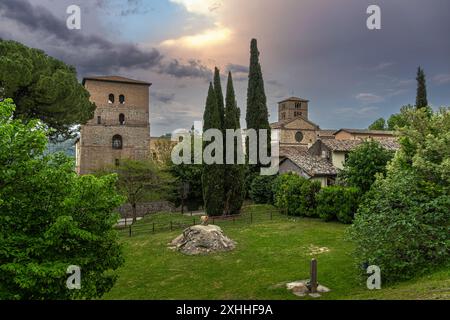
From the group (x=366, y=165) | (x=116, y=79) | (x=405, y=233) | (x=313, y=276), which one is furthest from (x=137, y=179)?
(x=405, y=233)

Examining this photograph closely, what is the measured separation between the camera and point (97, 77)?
173 feet

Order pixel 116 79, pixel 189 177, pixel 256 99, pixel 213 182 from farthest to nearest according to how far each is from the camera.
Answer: pixel 116 79, pixel 256 99, pixel 189 177, pixel 213 182

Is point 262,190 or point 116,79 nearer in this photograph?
point 262,190

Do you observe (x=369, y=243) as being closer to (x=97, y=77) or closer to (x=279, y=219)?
(x=279, y=219)

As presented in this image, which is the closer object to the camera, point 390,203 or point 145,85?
point 390,203

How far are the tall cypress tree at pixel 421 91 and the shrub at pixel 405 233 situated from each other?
42.8 m

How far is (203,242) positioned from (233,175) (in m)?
12.8

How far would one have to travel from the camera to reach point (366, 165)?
30828mm

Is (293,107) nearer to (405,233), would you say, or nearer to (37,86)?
(37,86)

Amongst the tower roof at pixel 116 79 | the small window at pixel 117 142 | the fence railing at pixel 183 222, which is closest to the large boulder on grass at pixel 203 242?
the fence railing at pixel 183 222

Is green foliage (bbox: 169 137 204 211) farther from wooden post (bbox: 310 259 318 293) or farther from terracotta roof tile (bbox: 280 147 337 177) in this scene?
wooden post (bbox: 310 259 318 293)

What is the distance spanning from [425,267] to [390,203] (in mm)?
3549

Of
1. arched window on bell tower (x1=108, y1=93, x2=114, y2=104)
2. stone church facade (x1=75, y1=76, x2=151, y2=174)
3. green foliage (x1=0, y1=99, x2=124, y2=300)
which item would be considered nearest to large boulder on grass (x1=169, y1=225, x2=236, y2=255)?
green foliage (x1=0, y1=99, x2=124, y2=300)
